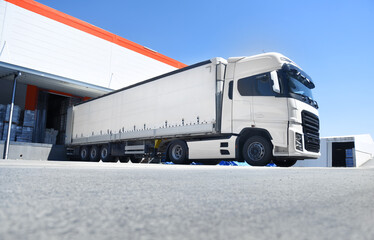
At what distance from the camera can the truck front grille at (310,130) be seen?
8.16 metres

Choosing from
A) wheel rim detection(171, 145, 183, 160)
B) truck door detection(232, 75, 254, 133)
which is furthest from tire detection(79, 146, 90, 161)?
truck door detection(232, 75, 254, 133)

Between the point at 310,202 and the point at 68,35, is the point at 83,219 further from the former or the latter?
the point at 68,35

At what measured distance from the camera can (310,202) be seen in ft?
4.59

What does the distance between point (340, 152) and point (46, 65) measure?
2597cm

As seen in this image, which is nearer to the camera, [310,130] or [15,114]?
[310,130]

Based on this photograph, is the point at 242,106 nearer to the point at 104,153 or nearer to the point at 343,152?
the point at 104,153

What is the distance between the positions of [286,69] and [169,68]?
16130mm

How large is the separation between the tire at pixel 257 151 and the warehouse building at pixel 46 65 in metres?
11.8

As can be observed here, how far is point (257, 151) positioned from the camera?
27.2ft

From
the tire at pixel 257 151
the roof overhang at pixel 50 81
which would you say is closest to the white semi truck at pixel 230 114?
the tire at pixel 257 151

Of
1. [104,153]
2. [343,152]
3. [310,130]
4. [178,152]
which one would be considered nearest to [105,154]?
[104,153]

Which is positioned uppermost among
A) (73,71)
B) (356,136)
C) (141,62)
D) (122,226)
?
(141,62)

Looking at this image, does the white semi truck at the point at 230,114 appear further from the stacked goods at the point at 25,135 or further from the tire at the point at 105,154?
the stacked goods at the point at 25,135

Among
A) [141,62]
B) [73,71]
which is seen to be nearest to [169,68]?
[141,62]
